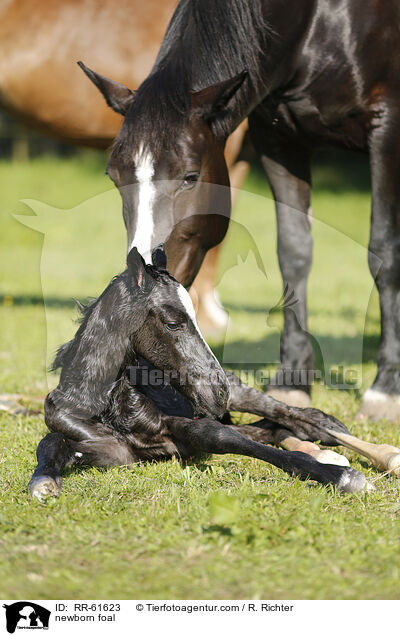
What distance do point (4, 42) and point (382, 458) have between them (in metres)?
4.73

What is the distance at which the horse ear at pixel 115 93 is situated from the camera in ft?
11.4

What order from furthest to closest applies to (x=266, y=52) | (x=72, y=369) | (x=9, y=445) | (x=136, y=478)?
1. (x=266, y=52)
2. (x=9, y=445)
3. (x=72, y=369)
4. (x=136, y=478)

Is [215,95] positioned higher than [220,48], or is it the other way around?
[220,48]

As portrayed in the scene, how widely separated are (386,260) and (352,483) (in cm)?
159

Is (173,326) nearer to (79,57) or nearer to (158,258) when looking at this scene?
(158,258)

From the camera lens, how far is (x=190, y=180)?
10.7ft

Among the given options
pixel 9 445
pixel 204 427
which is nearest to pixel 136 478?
pixel 204 427

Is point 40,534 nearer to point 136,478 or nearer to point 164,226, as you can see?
point 136,478

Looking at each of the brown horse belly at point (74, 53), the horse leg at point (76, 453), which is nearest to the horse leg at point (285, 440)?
the horse leg at point (76, 453)

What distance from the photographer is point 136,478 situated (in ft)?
9.22

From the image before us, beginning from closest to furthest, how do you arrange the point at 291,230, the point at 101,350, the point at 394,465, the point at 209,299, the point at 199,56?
the point at 394,465 < the point at 101,350 < the point at 199,56 < the point at 291,230 < the point at 209,299

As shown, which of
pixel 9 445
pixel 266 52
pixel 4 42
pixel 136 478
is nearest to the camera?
pixel 136 478

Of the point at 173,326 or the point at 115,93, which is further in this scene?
the point at 115,93
